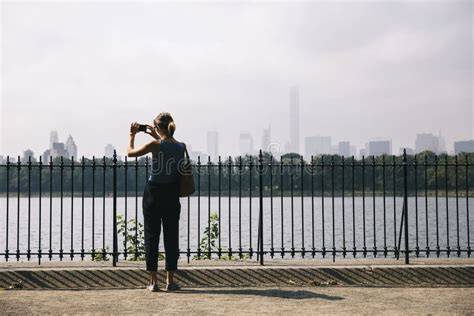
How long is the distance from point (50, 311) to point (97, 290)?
1.50 metres

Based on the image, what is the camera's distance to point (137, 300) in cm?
694

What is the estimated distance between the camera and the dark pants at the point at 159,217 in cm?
738

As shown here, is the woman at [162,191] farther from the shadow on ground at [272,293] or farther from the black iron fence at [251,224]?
the black iron fence at [251,224]

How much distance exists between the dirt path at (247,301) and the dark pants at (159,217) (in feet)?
1.51

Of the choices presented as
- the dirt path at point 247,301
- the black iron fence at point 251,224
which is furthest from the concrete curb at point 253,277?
the black iron fence at point 251,224

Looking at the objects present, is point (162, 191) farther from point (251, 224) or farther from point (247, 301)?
point (251, 224)

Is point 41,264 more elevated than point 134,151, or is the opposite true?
point 134,151

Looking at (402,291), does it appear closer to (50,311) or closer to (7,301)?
(50,311)

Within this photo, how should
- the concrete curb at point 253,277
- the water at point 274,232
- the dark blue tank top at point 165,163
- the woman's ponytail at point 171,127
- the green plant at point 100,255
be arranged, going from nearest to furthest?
the dark blue tank top at point 165,163 < the woman's ponytail at point 171,127 < the concrete curb at point 253,277 < the green plant at point 100,255 < the water at point 274,232

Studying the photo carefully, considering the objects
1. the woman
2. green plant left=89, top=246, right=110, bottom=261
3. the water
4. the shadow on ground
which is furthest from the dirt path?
the water

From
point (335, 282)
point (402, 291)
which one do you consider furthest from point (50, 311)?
point (402, 291)

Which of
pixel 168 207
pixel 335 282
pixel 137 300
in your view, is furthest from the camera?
pixel 335 282

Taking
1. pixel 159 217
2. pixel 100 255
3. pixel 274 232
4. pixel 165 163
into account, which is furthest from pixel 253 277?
pixel 274 232

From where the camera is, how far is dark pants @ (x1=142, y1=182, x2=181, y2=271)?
A: 24.2 ft
